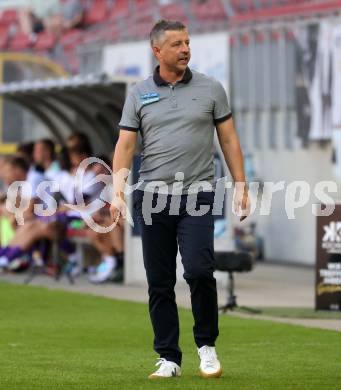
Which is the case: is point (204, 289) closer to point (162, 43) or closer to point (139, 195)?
point (139, 195)

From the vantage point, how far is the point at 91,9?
111ft

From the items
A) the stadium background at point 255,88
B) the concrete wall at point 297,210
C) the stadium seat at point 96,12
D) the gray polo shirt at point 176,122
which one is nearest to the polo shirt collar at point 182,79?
the gray polo shirt at point 176,122

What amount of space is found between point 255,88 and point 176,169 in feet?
54.7

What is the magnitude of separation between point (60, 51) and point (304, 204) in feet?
42.0

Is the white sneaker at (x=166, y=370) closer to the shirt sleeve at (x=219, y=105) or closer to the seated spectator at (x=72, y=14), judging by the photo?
the shirt sleeve at (x=219, y=105)

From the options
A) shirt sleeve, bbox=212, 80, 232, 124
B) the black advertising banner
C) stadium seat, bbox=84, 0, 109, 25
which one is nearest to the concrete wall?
the black advertising banner

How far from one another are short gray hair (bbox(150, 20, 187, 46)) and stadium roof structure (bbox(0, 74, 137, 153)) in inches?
410

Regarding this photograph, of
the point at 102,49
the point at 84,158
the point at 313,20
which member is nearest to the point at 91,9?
the point at 102,49

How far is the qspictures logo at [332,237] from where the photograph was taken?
15.3 metres

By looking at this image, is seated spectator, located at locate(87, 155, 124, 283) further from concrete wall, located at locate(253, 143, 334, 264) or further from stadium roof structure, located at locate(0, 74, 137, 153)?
concrete wall, located at locate(253, 143, 334, 264)

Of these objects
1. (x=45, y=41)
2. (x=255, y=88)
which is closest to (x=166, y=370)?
(x=255, y=88)

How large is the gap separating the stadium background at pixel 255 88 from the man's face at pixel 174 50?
999 centimetres

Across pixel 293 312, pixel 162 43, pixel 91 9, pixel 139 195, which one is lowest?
pixel 293 312

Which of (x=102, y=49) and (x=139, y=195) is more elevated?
(x=102, y=49)
